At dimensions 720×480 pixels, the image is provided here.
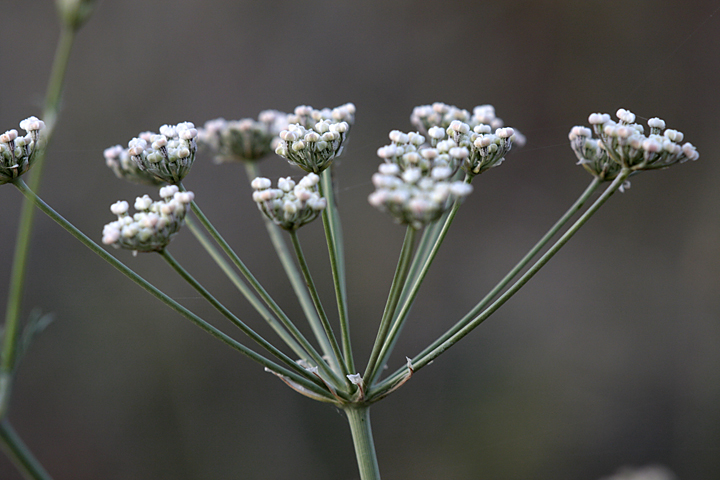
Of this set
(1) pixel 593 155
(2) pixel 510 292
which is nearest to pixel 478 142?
(1) pixel 593 155

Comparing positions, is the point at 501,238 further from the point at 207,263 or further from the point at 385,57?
the point at 207,263

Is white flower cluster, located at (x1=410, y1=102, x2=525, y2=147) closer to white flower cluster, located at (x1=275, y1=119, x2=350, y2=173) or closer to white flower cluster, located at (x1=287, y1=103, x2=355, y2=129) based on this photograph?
white flower cluster, located at (x1=287, y1=103, x2=355, y2=129)

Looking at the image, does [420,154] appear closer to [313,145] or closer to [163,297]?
[313,145]

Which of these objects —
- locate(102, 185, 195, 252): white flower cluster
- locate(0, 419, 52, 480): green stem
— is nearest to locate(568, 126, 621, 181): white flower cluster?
locate(102, 185, 195, 252): white flower cluster

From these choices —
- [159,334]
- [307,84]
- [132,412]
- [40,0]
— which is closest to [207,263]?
[159,334]

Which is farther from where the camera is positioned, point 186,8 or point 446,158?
point 186,8

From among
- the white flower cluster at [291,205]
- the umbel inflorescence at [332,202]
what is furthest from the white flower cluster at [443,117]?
the white flower cluster at [291,205]
